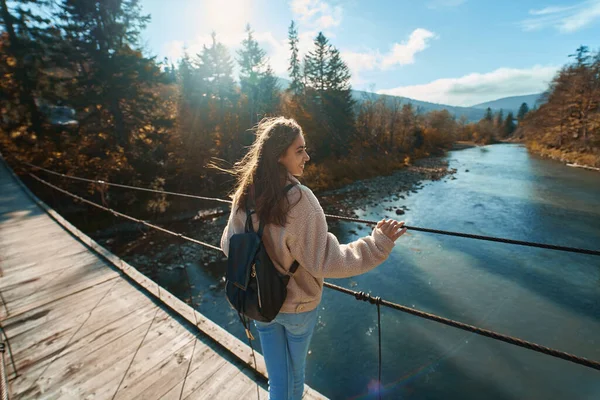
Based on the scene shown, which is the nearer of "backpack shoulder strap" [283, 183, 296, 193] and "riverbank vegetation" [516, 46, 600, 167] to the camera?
"backpack shoulder strap" [283, 183, 296, 193]

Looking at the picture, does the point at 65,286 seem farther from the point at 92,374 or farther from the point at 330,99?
the point at 330,99

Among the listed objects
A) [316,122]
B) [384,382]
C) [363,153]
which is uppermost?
[316,122]

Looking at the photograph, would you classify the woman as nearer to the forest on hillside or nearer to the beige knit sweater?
the beige knit sweater

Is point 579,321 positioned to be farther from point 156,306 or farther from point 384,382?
point 156,306

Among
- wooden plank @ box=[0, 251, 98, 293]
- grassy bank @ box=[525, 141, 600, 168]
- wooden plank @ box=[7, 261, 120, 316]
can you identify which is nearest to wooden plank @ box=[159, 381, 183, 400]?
wooden plank @ box=[7, 261, 120, 316]

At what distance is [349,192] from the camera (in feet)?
61.6

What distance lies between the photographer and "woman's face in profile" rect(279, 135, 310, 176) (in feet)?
4.10

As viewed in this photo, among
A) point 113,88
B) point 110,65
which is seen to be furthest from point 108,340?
point 110,65

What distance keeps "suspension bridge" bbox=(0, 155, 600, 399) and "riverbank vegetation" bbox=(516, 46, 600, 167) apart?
31496 millimetres

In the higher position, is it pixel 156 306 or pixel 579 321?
pixel 156 306

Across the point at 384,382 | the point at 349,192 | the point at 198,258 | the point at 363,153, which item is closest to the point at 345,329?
the point at 384,382

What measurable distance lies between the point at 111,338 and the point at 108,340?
0.03 metres

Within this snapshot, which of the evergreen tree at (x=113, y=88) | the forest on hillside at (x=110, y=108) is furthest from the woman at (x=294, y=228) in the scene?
the evergreen tree at (x=113, y=88)

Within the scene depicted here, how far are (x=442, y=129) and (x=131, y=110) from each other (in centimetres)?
5153
